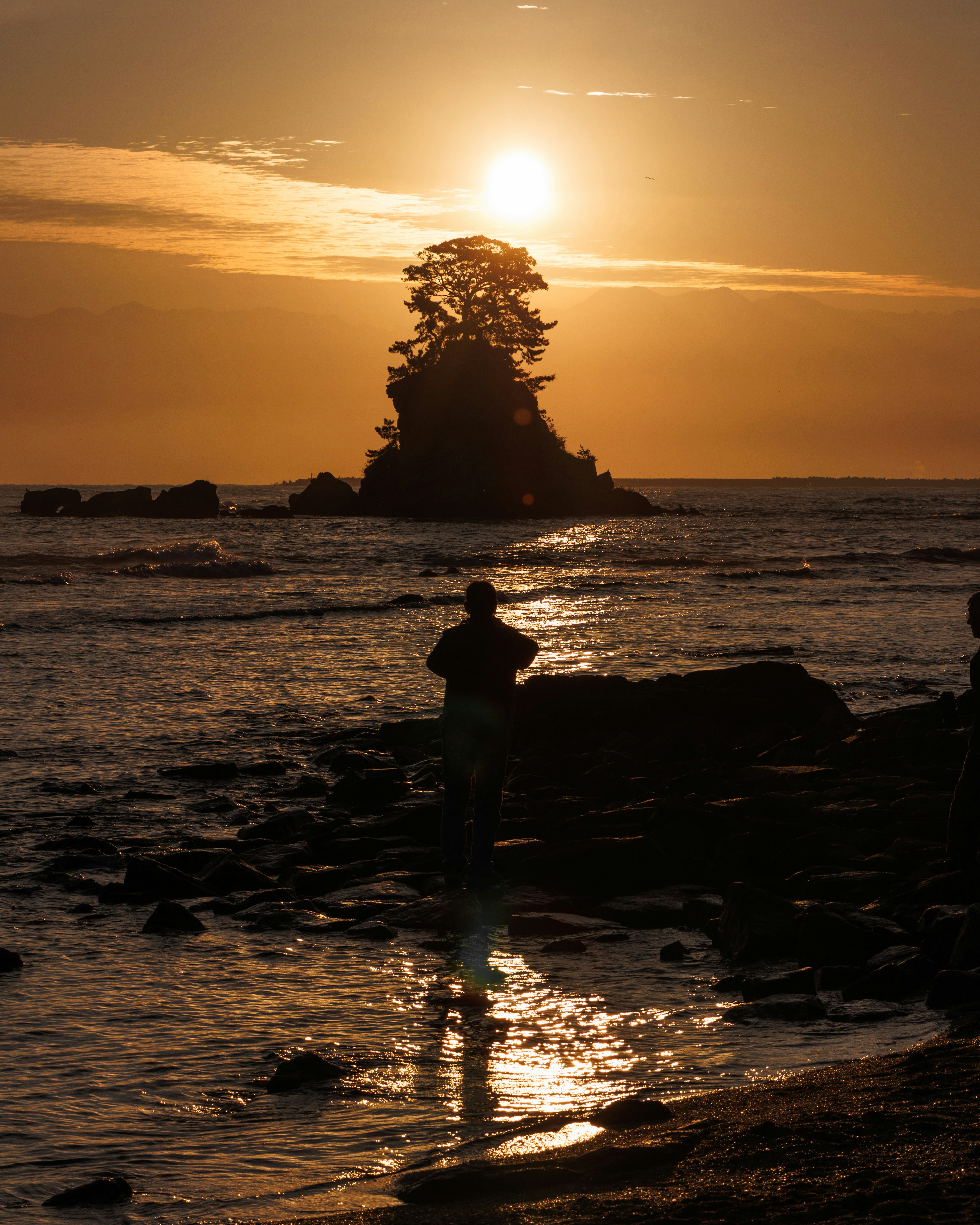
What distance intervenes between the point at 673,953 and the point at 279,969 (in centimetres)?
213

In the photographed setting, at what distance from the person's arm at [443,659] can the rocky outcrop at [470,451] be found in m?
70.7

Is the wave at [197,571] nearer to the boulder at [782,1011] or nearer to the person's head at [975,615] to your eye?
the person's head at [975,615]

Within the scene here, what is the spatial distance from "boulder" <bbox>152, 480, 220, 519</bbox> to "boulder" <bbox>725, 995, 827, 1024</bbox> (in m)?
81.9

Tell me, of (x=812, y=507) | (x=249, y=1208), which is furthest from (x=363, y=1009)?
(x=812, y=507)

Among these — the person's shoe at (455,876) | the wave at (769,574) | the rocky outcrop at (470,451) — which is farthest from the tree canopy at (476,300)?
the person's shoe at (455,876)

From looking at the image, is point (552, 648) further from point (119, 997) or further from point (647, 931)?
point (119, 997)

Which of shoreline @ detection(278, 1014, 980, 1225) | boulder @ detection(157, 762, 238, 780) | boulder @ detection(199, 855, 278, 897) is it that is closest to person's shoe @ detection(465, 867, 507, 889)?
boulder @ detection(199, 855, 278, 897)

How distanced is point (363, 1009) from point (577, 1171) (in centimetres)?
223

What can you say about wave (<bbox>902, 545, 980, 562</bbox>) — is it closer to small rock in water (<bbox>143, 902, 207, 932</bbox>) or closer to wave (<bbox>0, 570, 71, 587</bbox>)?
wave (<bbox>0, 570, 71, 587</bbox>)

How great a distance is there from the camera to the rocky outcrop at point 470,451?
257 ft

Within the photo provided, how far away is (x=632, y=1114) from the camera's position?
4.29m

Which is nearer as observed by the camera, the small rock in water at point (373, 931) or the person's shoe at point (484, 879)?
the small rock in water at point (373, 931)

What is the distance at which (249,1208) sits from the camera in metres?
3.89

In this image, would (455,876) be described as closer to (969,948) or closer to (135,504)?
(969,948)
